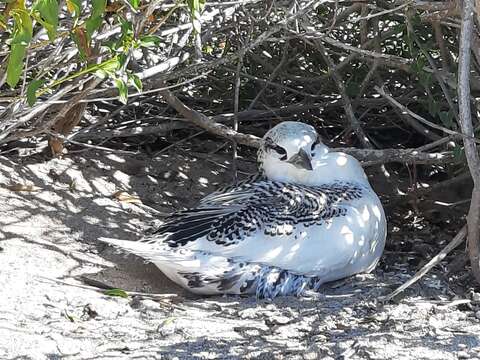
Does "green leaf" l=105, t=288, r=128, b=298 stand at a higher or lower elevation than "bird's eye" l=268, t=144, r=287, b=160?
lower

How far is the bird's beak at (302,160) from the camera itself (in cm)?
531

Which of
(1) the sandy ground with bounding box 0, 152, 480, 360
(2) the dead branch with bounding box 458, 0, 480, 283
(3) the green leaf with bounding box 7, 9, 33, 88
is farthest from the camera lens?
(2) the dead branch with bounding box 458, 0, 480, 283

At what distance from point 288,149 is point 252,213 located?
0.61 m

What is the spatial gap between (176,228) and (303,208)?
0.68 metres

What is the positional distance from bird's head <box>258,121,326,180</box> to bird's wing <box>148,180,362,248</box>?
173 millimetres

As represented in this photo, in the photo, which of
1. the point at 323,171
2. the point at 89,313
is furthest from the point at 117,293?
the point at 323,171

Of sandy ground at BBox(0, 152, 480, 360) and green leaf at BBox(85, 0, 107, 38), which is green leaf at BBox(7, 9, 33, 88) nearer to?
green leaf at BBox(85, 0, 107, 38)

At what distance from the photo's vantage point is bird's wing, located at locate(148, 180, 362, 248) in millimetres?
4797

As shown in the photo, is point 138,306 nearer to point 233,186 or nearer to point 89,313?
point 89,313

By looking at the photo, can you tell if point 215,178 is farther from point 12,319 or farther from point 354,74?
point 12,319

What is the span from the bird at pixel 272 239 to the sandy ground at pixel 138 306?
112 millimetres

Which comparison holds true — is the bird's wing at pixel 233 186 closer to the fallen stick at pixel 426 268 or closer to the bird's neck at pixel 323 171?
the bird's neck at pixel 323 171

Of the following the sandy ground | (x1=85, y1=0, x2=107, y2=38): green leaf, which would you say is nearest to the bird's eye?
the sandy ground

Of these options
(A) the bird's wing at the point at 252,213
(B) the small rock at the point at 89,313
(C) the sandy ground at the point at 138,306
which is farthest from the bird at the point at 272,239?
(B) the small rock at the point at 89,313
